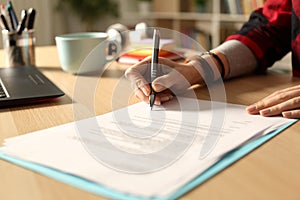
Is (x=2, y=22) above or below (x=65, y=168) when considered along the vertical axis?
above

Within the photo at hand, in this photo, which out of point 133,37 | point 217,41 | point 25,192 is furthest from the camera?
point 217,41

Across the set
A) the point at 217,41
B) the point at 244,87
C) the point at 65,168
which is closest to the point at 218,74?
the point at 244,87

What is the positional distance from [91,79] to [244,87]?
367 millimetres

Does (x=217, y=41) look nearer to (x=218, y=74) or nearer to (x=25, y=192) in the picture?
(x=218, y=74)

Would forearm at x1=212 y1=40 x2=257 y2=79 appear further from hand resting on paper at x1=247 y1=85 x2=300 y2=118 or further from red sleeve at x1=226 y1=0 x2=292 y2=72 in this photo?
hand resting on paper at x1=247 y1=85 x2=300 y2=118

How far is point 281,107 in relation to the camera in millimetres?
658

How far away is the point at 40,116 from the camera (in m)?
0.68

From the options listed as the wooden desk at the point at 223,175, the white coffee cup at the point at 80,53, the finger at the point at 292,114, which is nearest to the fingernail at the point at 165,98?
the wooden desk at the point at 223,175

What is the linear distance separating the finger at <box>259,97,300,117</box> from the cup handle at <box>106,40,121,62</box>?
0.54m

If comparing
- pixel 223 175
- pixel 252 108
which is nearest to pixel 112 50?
pixel 252 108

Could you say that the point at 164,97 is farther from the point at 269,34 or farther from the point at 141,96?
the point at 269,34

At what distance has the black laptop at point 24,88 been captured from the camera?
75 cm

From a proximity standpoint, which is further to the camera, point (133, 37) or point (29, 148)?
point (133, 37)

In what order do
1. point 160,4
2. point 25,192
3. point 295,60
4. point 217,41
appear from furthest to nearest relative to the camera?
point 160,4
point 217,41
point 295,60
point 25,192
